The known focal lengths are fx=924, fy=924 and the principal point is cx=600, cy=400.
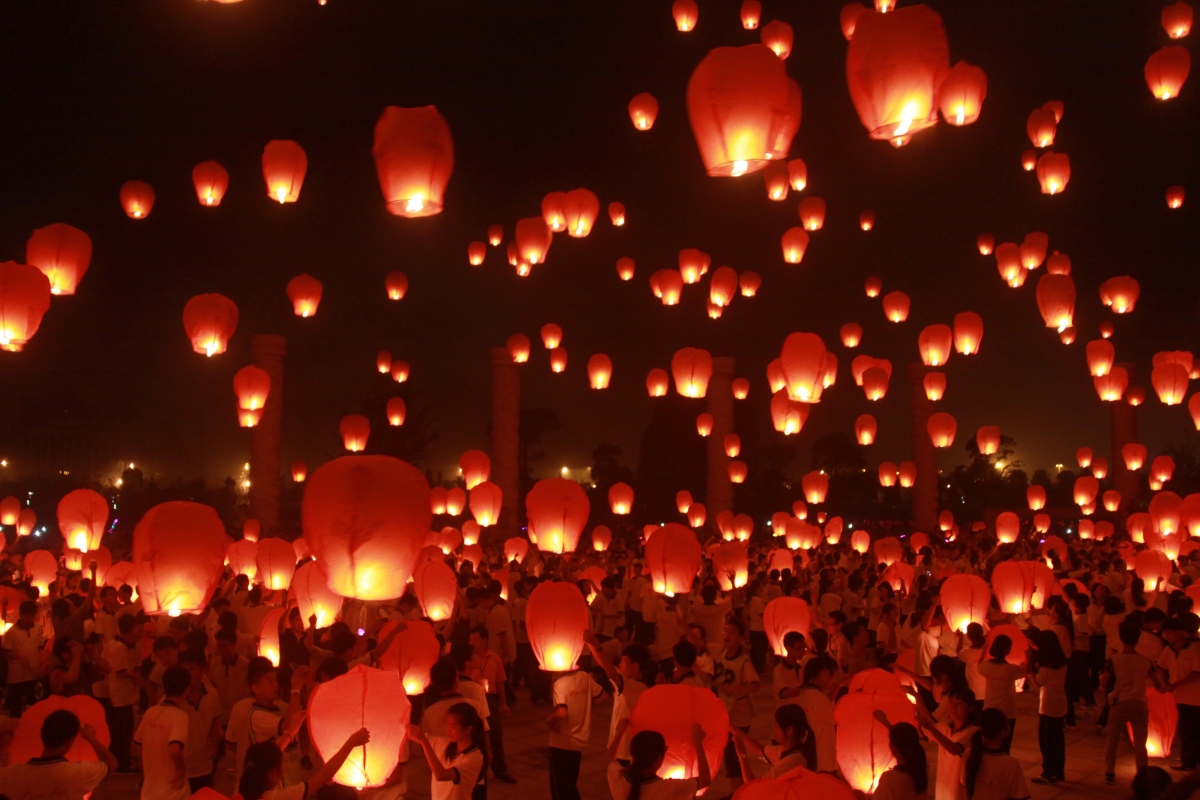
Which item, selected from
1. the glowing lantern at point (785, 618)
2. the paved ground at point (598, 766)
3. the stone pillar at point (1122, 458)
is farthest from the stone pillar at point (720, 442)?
the glowing lantern at point (785, 618)

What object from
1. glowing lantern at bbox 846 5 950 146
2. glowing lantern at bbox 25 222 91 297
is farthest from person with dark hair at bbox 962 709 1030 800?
glowing lantern at bbox 25 222 91 297

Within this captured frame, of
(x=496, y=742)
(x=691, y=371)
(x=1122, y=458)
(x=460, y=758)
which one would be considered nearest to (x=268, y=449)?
(x=691, y=371)

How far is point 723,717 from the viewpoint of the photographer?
13.8 ft

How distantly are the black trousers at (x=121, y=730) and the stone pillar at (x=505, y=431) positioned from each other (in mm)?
17189

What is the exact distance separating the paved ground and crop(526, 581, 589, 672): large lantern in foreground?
1.33m

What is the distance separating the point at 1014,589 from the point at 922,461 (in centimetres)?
1901

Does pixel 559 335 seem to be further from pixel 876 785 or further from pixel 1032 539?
pixel 876 785

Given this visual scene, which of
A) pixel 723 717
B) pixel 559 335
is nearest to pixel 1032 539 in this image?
pixel 559 335

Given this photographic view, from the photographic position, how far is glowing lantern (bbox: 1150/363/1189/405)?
14422 mm

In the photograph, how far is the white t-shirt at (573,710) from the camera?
5879 millimetres

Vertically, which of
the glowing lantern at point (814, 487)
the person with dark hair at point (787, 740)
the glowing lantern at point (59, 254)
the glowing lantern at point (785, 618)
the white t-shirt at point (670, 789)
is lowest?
the white t-shirt at point (670, 789)

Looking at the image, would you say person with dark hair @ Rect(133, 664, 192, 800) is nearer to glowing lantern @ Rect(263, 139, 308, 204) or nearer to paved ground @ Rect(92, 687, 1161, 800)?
paved ground @ Rect(92, 687, 1161, 800)

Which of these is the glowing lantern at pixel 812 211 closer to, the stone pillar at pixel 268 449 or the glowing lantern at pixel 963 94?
the glowing lantern at pixel 963 94

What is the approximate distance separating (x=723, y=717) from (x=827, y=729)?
1592mm
